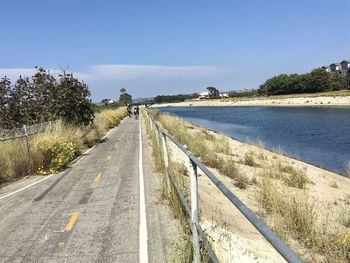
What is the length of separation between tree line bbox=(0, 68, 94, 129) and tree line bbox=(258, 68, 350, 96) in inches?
4195

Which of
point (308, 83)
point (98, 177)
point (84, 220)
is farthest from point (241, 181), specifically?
point (308, 83)

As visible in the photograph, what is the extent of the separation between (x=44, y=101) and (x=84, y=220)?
718 inches

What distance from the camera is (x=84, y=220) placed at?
904 cm

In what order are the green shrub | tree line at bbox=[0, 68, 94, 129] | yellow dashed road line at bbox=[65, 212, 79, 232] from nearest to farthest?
yellow dashed road line at bbox=[65, 212, 79, 232] → the green shrub → tree line at bbox=[0, 68, 94, 129]

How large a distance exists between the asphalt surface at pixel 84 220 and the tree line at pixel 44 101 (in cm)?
1046

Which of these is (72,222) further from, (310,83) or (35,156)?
(310,83)

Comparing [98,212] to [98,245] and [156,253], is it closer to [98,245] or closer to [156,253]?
[98,245]

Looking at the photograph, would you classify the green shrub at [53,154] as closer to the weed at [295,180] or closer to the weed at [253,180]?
the weed at [253,180]

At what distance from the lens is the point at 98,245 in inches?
291

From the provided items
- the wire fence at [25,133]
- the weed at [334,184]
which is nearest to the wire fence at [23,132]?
the wire fence at [25,133]

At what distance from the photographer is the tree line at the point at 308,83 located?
402 feet

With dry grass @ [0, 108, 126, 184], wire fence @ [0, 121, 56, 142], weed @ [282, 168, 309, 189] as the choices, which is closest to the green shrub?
dry grass @ [0, 108, 126, 184]

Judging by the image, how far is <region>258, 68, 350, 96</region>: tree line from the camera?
123 m

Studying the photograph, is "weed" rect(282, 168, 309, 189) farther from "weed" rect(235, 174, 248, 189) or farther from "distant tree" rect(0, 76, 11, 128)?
"distant tree" rect(0, 76, 11, 128)
